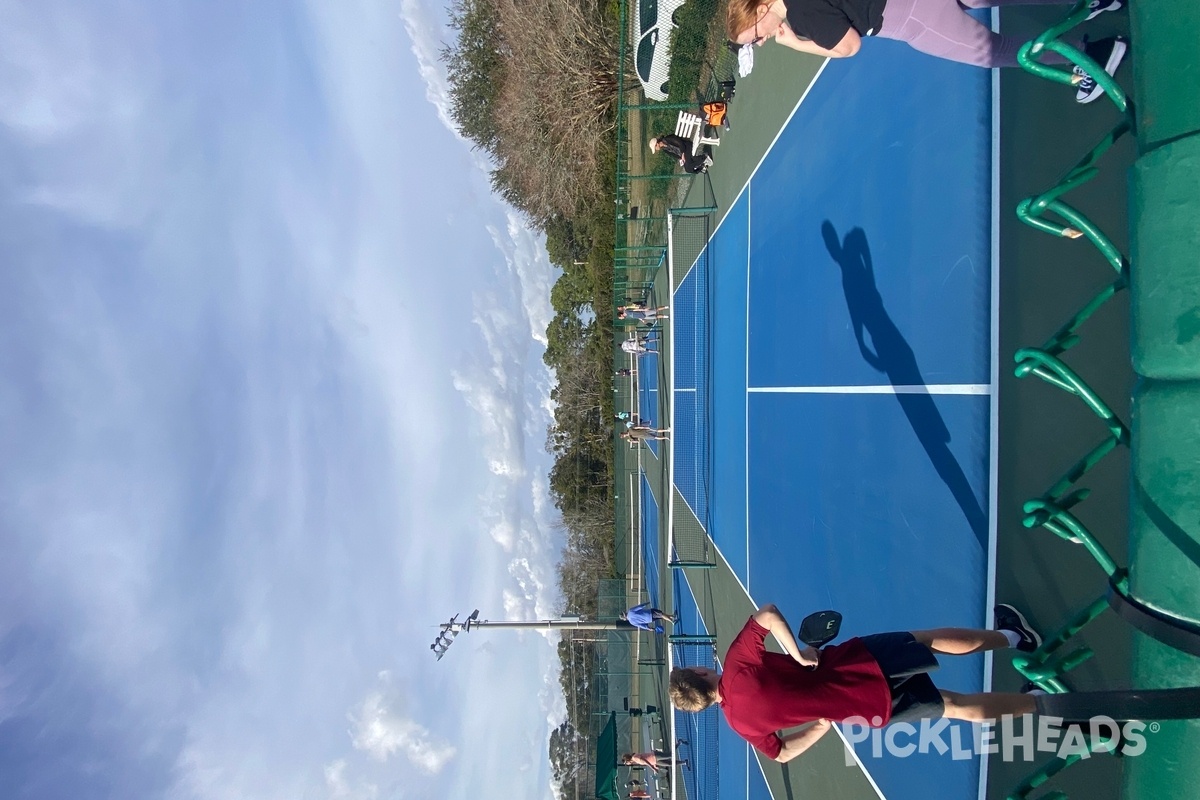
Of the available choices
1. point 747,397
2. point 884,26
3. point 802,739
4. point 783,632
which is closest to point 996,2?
point 884,26

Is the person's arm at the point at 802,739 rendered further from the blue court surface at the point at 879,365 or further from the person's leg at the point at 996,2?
the person's leg at the point at 996,2

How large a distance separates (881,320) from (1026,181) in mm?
1733

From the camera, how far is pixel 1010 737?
168 inches

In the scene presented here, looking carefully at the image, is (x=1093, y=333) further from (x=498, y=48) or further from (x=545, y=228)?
(x=545, y=228)

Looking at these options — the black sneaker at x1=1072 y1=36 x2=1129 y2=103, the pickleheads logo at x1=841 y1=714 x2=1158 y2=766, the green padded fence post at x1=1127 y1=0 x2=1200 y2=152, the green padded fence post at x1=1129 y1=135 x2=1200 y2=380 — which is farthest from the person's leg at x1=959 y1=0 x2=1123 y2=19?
the pickleheads logo at x1=841 y1=714 x2=1158 y2=766

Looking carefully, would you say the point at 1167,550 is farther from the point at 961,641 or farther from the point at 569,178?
the point at 569,178

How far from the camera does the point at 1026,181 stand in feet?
14.0

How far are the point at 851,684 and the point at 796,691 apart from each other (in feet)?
1.04

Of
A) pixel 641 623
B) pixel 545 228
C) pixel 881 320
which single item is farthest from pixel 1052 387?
pixel 545 228

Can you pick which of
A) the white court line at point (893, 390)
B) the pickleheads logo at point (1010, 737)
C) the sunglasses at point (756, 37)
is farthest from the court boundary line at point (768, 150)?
the pickleheads logo at point (1010, 737)

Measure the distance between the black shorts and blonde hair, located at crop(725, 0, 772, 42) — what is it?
3.68m

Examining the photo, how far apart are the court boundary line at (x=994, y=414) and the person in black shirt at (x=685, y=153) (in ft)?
25.7

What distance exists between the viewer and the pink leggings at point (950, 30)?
11.1 feet

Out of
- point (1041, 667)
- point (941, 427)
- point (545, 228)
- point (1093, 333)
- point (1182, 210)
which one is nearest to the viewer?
point (1182, 210)
